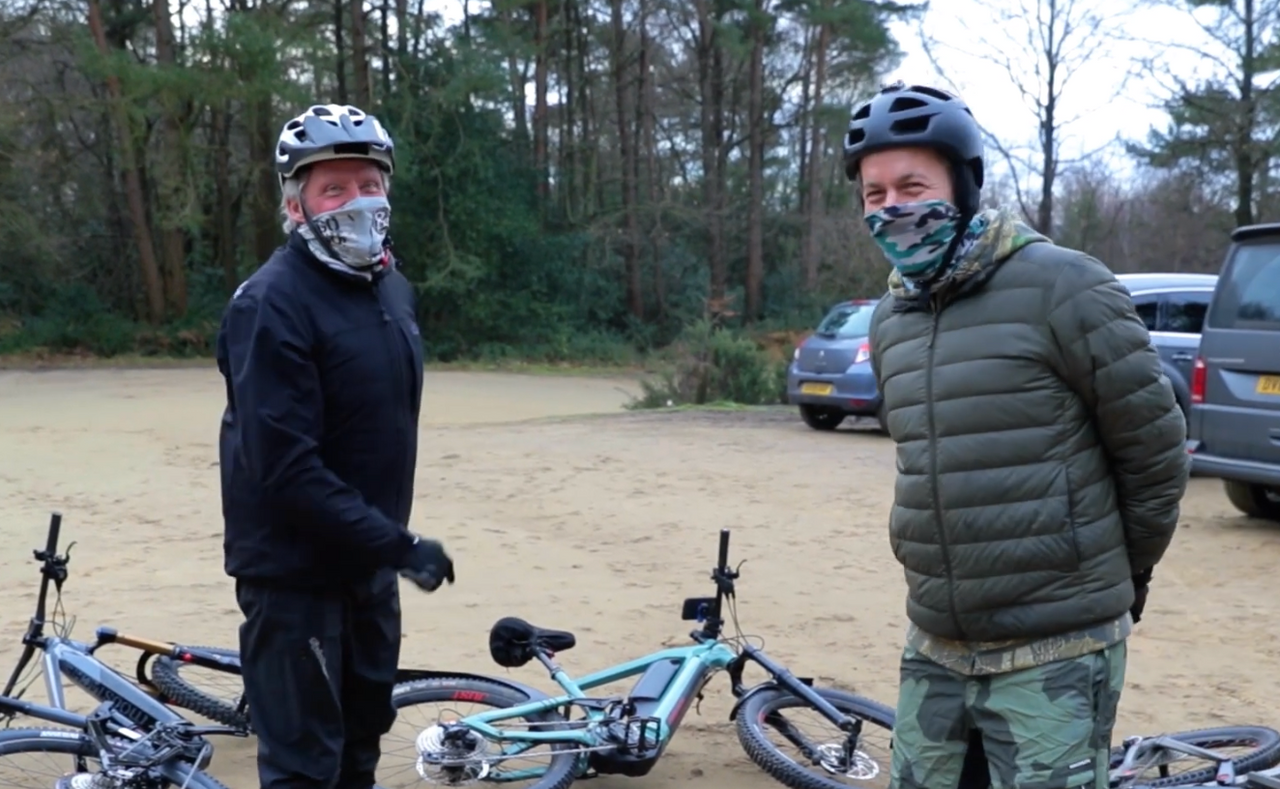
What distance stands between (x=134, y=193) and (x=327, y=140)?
33557mm

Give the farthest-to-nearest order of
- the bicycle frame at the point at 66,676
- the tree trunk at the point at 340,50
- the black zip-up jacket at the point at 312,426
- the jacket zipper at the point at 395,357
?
the tree trunk at the point at 340,50 → the bicycle frame at the point at 66,676 → the jacket zipper at the point at 395,357 → the black zip-up jacket at the point at 312,426

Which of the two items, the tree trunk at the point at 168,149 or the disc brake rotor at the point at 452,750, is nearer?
the disc brake rotor at the point at 452,750

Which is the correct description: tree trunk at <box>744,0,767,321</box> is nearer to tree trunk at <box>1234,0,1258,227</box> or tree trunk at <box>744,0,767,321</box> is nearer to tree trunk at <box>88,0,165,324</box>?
tree trunk at <box>1234,0,1258,227</box>

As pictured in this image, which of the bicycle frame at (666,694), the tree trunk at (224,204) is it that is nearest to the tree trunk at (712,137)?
the tree trunk at (224,204)

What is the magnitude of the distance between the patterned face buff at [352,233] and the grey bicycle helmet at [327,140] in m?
0.12

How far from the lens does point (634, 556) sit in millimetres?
8477

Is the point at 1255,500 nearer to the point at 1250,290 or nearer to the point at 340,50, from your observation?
the point at 1250,290

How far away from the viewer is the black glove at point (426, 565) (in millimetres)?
3111

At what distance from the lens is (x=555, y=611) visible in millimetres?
6984

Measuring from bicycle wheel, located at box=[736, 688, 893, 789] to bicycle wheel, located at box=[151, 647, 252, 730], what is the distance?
1740 millimetres

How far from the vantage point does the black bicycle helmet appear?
2.62m

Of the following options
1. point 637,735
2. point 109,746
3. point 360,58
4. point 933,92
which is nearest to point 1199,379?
point 637,735

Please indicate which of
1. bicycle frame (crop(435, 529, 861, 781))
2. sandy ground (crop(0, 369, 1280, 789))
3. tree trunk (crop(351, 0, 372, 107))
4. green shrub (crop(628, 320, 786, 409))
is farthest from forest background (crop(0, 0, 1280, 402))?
bicycle frame (crop(435, 529, 861, 781))

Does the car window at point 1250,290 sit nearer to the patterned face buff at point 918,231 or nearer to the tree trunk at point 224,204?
the patterned face buff at point 918,231
